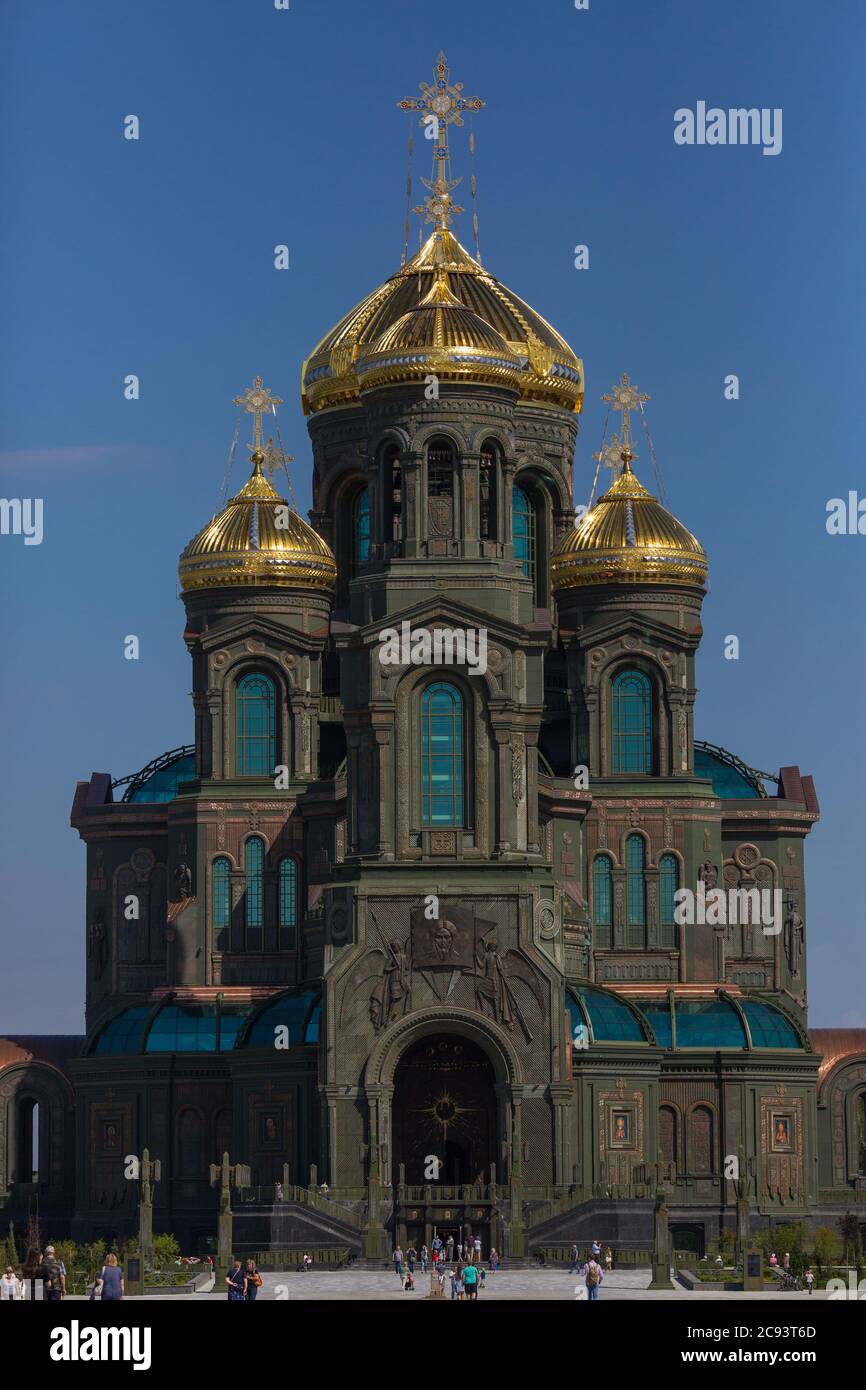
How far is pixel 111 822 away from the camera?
111 meters

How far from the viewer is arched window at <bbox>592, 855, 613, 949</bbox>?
107m

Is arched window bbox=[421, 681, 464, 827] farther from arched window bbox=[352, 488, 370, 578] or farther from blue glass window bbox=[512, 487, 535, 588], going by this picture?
arched window bbox=[352, 488, 370, 578]

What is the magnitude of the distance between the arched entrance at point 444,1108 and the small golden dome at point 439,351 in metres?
17.2

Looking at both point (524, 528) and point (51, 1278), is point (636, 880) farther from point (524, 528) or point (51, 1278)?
point (51, 1278)

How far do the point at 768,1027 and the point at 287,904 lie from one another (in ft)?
45.2

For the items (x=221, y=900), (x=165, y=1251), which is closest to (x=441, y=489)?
(x=221, y=900)

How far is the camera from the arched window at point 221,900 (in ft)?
352

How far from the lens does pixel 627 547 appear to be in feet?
358

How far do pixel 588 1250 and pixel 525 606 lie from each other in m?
18.7

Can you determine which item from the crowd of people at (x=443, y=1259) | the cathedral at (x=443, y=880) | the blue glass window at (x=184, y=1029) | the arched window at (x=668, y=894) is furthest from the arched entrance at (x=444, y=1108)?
the arched window at (x=668, y=894)

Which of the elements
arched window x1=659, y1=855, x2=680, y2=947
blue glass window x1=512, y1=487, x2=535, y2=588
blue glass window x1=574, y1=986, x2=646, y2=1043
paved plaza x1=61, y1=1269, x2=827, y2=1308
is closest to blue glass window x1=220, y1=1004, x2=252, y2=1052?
blue glass window x1=574, y1=986, x2=646, y2=1043

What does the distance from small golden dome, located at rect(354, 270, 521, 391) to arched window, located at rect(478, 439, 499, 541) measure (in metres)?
1.84
